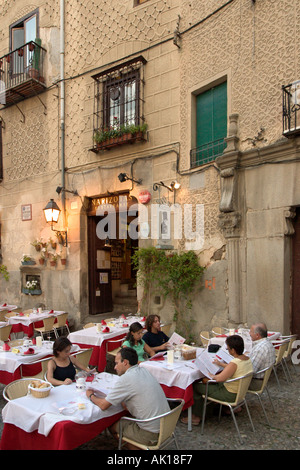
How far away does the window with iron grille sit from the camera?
9.69m

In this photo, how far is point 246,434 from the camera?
4.17m

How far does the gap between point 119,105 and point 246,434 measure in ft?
29.0

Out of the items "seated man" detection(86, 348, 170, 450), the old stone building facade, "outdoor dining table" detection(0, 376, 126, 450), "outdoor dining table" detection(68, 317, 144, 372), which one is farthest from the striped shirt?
"outdoor dining table" detection(68, 317, 144, 372)

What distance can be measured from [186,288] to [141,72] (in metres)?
6.05

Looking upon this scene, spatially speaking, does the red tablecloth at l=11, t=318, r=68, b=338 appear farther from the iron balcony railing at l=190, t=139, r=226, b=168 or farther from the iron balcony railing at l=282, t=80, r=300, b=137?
the iron balcony railing at l=282, t=80, r=300, b=137

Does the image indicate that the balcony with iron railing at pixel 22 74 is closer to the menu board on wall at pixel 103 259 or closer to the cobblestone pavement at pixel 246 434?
the menu board on wall at pixel 103 259

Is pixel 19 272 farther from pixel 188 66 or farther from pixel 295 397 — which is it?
pixel 295 397

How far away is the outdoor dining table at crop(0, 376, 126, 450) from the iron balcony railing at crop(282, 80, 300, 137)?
18.3 ft

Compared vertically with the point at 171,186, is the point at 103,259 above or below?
below

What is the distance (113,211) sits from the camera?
34.8ft

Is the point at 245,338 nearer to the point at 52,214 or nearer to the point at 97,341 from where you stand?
the point at 97,341

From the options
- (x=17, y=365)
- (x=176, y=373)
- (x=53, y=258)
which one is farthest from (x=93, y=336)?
(x=53, y=258)

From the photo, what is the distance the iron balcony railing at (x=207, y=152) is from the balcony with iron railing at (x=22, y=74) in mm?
6558

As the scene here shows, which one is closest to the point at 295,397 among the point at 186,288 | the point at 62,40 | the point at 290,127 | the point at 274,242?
the point at 274,242
